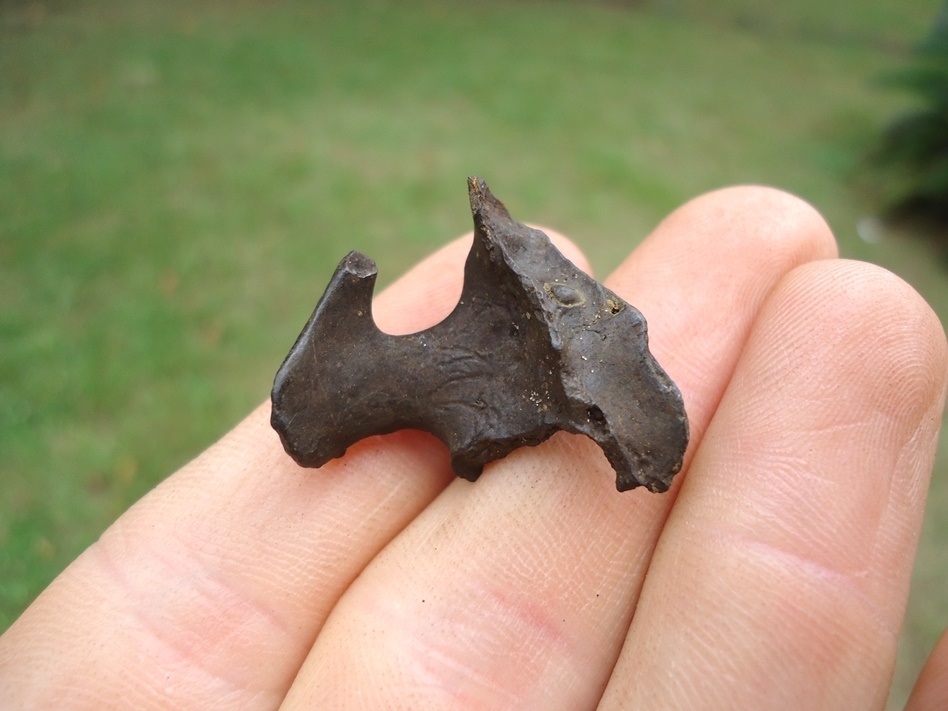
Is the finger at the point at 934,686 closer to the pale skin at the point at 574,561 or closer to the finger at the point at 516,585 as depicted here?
the pale skin at the point at 574,561

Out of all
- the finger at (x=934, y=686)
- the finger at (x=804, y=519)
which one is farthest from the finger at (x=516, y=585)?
the finger at (x=934, y=686)

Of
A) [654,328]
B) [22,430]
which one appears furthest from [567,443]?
[22,430]

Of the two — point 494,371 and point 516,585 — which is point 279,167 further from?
point 516,585

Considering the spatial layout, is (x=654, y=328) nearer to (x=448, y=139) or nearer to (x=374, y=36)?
(x=448, y=139)

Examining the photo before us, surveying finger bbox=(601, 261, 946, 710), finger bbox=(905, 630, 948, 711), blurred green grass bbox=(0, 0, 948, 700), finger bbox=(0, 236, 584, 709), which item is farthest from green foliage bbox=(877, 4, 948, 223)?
finger bbox=(0, 236, 584, 709)

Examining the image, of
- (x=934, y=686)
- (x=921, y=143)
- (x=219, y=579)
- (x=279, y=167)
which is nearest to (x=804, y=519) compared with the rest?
(x=934, y=686)
